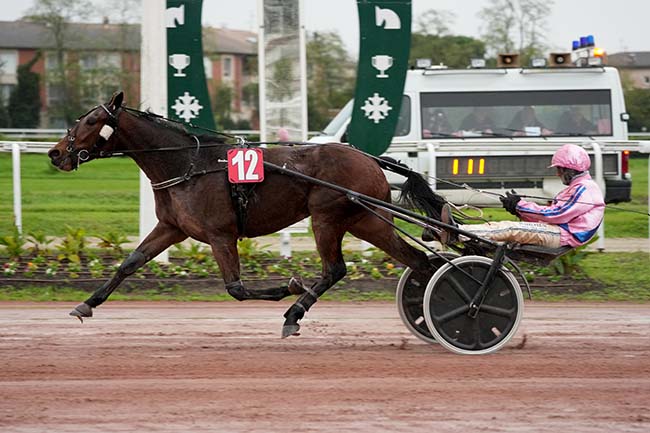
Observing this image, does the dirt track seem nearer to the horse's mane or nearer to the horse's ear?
the horse's mane

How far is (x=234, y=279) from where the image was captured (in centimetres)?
742

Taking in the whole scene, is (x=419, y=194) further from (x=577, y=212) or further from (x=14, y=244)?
(x=14, y=244)

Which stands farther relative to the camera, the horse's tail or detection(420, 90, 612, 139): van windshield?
detection(420, 90, 612, 139): van windshield

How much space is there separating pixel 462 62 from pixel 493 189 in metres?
13.7

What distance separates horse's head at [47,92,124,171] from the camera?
747 cm

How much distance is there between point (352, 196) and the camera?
24.0ft

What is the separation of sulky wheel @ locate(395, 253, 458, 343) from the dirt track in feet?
0.42

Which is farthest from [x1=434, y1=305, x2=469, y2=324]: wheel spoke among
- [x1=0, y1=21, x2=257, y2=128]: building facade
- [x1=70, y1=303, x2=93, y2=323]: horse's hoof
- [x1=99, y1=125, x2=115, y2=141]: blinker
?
[x1=0, y1=21, x2=257, y2=128]: building facade

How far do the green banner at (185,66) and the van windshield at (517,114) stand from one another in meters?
4.82

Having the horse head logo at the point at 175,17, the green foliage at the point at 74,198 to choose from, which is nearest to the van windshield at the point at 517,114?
the green foliage at the point at 74,198

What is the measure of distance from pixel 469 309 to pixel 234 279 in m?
1.59

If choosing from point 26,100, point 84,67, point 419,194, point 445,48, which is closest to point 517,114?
point 419,194

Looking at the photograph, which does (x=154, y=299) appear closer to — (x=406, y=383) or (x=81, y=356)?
(x=81, y=356)

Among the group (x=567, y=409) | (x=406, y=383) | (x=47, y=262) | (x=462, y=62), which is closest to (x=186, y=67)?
(x=47, y=262)
